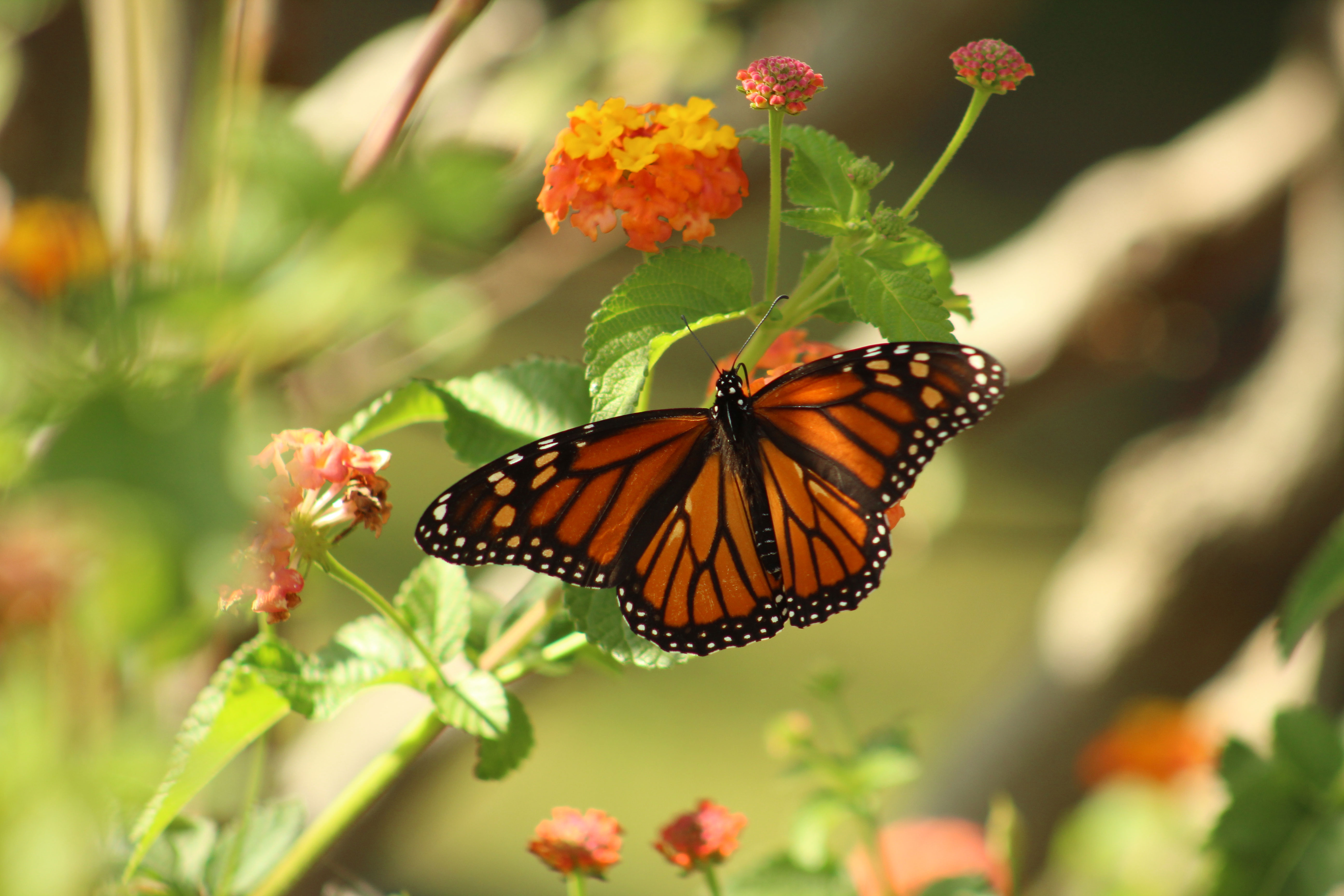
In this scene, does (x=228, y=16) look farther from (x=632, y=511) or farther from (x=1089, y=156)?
(x=1089, y=156)

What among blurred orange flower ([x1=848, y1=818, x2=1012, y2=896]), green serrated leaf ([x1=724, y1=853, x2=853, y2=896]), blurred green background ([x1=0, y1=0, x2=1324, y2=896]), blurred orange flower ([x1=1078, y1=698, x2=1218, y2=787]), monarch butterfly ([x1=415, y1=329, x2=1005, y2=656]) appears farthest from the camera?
blurred orange flower ([x1=1078, y1=698, x2=1218, y2=787])

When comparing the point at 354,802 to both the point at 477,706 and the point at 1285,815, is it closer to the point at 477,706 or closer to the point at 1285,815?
the point at 477,706

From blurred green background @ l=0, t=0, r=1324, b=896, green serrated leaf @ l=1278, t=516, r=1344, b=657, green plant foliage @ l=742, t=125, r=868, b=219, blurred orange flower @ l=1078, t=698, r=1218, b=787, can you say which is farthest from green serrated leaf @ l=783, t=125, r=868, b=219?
blurred orange flower @ l=1078, t=698, r=1218, b=787

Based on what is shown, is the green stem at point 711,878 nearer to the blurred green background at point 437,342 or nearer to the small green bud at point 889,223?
the blurred green background at point 437,342

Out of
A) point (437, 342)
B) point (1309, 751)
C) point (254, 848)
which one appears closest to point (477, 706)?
point (254, 848)

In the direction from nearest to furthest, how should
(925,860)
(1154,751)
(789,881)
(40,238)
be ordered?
(789,881) → (925,860) → (40,238) → (1154,751)

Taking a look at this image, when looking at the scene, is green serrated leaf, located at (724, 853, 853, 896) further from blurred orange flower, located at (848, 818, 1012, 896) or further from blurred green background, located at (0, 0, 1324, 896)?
blurred green background, located at (0, 0, 1324, 896)
